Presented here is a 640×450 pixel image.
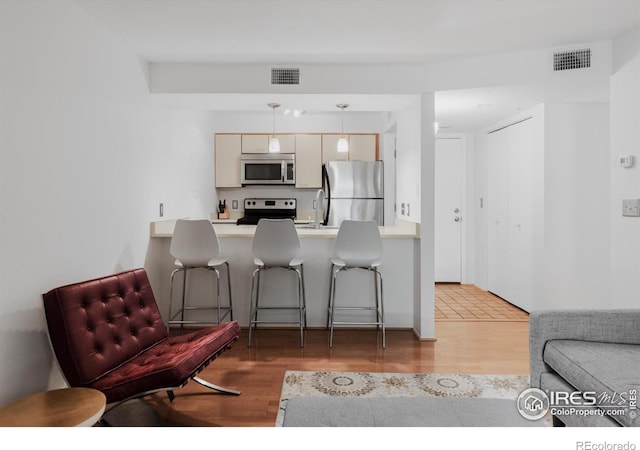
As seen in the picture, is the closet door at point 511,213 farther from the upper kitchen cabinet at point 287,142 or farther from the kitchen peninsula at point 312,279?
the upper kitchen cabinet at point 287,142

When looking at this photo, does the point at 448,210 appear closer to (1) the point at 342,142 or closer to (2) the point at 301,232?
(1) the point at 342,142

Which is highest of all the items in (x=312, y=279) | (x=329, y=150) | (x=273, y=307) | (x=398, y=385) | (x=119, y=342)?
(x=329, y=150)

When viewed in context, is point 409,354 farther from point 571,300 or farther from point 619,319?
point 571,300

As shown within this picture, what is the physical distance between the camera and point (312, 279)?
3797 mm

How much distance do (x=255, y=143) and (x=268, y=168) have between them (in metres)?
0.42

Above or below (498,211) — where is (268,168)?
above

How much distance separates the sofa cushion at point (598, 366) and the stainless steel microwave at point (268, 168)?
4303mm

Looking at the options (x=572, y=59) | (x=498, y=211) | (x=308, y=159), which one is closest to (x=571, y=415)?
(x=572, y=59)

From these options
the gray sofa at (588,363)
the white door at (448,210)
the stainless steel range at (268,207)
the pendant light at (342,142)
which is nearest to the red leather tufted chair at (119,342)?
the gray sofa at (588,363)

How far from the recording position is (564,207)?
396 cm

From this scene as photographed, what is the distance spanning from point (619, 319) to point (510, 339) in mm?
1615

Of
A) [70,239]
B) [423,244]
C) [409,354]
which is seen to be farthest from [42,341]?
[423,244]

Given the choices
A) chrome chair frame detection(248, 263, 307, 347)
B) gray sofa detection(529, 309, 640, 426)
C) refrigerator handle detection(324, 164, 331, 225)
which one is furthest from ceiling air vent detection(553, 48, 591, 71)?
refrigerator handle detection(324, 164, 331, 225)

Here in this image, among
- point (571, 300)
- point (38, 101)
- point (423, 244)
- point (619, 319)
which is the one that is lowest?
point (571, 300)
